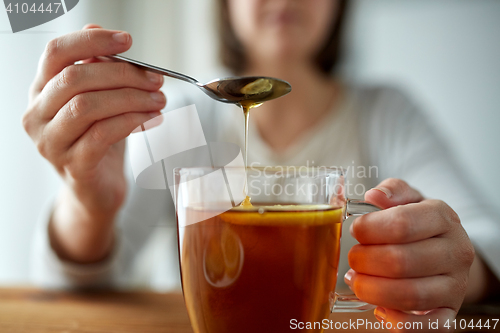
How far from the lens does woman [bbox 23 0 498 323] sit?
1.65ft

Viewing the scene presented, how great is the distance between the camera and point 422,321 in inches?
20.1

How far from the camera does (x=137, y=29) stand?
267 centimetres

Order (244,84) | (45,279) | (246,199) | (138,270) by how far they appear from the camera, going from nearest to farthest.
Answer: (246,199)
(244,84)
(45,279)
(138,270)

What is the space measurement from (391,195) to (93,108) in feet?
1.57

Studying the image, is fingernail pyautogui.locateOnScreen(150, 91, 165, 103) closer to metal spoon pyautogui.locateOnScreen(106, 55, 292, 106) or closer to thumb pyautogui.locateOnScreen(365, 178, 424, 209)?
metal spoon pyautogui.locateOnScreen(106, 55, 292, 106)

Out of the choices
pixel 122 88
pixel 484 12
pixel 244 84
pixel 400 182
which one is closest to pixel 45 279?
pixel 122 88

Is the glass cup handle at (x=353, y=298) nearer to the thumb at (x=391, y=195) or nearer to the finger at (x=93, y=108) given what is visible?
the thumb at (x=391, y=195)

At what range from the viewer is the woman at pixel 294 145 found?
0.50 metres

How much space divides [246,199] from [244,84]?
198 mm

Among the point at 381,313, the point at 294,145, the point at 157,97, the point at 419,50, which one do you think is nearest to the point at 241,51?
the point at 294,145

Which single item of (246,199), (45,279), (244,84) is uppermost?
(244,84)

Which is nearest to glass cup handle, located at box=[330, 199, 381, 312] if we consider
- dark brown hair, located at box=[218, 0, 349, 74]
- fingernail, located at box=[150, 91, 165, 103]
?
fingernail, located at box=[150, 91, 165, 103]

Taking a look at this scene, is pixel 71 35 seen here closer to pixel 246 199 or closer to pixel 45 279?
pixel 246 199

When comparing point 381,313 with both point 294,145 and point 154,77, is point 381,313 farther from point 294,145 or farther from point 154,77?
point 294,145
